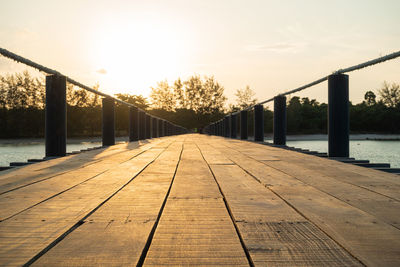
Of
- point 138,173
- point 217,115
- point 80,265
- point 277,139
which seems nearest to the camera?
point 80,265

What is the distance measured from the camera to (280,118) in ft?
18.5

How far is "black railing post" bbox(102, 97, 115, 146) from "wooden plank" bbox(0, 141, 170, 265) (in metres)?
4.00

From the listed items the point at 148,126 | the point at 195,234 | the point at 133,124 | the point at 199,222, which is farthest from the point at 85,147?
the point at 195,234

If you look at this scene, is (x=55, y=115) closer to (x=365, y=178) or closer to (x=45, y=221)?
(x=45, y=221)

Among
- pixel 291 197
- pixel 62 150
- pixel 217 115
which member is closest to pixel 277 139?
pixel 62 150

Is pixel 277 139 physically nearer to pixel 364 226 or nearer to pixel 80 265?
pixel 364 226

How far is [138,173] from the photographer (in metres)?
2.24

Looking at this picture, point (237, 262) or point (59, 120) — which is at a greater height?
point (59, 120)

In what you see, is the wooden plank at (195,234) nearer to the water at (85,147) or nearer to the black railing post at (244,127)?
the water at (85,147)

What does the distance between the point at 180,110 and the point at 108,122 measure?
37877 mm

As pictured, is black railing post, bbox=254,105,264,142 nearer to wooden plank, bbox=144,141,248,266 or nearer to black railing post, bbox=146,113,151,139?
black railing post, bbox=146,113,151,139

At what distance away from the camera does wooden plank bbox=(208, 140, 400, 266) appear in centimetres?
82

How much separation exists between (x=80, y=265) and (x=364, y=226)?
0.97 metres

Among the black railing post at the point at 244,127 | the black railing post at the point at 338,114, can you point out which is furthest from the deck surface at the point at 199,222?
the black railing post at the point at 244,127
